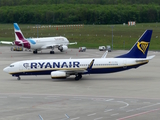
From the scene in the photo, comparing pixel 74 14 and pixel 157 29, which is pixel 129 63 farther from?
pixel 74 14

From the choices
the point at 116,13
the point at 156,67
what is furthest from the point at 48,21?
the point at 156,67

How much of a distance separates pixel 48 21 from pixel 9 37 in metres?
44.0

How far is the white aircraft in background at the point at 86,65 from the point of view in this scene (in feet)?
189

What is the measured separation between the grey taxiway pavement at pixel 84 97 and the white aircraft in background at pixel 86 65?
4.47 feet

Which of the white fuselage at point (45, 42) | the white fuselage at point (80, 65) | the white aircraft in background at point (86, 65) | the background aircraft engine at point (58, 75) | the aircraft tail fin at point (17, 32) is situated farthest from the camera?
the white fuselage at point (45, 42)

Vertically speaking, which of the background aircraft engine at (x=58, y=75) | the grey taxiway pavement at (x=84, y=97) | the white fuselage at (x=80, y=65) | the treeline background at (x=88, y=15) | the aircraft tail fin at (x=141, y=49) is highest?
the treeline background at (x=88, y=15)

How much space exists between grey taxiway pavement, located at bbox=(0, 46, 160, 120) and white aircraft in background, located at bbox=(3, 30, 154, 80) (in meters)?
1.36

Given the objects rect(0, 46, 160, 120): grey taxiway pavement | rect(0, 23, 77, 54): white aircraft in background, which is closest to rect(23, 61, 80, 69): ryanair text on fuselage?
rect(0, 46, 160, 120): grey taxiway pavement

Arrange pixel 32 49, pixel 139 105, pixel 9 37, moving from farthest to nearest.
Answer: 1. pixel 9 37
2. pixel 32 49
3. pixel 139 105

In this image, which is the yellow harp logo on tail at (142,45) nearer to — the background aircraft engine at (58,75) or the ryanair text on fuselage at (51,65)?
the ryanair text on fuselage at (51,65)

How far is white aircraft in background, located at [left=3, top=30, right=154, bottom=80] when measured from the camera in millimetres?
57500

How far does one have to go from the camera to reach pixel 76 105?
4088 centimetres

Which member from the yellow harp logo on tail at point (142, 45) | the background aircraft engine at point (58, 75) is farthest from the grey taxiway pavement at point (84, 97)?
the yellow harp logo on tail at point (142, 45)

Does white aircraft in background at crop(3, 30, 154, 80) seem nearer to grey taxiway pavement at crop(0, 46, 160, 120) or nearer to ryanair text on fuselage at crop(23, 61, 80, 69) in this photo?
ryanair text on fuselage at crop(23, 61, 80, 69)
